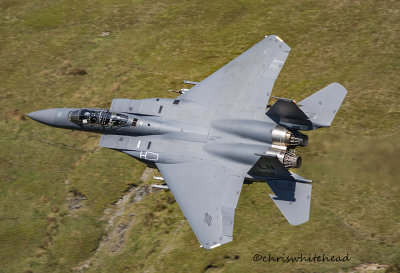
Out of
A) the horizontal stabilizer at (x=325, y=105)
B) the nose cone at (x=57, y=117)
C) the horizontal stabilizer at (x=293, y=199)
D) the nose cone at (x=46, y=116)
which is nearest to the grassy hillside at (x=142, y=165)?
the horizontal stabilizer at (x=293, y=199)

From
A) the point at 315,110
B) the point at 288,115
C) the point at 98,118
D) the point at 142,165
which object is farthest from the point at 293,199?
the point at 98,118

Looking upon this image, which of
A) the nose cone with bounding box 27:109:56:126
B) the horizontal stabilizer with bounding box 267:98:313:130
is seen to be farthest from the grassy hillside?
the nose cone with bounding box 27:109:56:126

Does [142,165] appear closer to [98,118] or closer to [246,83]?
[98,118]

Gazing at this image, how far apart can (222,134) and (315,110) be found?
4.02 meters

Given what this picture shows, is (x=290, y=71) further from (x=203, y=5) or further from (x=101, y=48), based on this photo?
(x=101, y=48)

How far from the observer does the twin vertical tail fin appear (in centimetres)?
1900

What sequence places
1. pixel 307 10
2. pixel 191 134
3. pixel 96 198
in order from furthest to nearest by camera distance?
pixel 307 10 < pixel 96 198 < pixel 191 134

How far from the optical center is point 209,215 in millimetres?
18922

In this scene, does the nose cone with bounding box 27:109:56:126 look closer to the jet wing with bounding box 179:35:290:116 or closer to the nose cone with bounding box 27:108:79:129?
the nose cone with bounding box 27:108:79:129

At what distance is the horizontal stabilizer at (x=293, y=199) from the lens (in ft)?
61.4

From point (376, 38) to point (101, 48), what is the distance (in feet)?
57.6

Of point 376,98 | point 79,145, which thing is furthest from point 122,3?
point 376,98

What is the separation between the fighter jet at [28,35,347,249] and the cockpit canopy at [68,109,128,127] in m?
0.05

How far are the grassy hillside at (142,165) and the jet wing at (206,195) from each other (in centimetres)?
340
